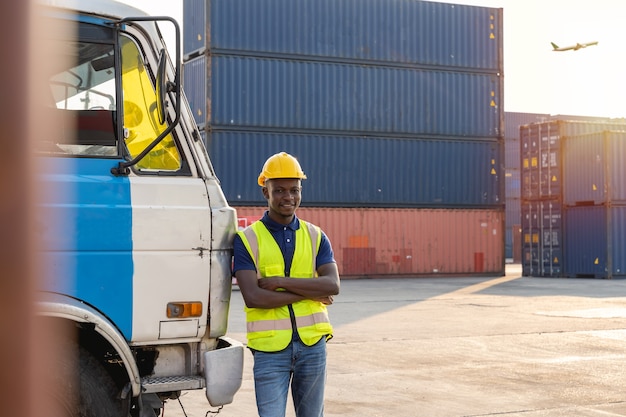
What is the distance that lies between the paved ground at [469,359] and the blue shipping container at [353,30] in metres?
11.2

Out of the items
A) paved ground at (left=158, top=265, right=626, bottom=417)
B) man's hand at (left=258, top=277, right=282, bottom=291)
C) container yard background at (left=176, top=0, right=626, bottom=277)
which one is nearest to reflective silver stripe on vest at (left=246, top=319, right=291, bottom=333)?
man's hand at (left=258, top=277, right=282, bottom=291)

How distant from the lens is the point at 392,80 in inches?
1171

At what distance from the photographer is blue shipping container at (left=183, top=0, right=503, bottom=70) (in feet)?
89.7

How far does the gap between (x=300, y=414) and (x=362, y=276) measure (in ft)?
82.1

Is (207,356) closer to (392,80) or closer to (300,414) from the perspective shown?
(300,414)

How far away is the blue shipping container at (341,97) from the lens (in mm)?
27281

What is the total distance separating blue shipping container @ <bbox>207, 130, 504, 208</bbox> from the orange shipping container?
0.40 m

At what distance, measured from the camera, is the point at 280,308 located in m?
3.93

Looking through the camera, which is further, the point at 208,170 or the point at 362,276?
the point at 362,276

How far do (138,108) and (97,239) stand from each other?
0.70 m

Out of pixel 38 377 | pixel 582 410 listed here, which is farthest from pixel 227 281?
pixel 582 410

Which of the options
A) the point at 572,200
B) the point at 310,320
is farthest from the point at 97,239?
the point at 572,200

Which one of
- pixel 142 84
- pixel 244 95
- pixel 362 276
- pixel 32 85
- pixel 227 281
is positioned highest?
pixel 244 95

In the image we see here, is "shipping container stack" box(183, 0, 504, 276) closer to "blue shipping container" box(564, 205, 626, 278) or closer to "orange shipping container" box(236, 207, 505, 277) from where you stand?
"orange shipping container" box(236, 207, 505, 277)
